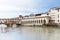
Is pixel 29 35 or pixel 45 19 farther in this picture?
pixel 45 19

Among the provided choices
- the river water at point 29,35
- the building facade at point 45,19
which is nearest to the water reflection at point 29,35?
the river water at point 29,35

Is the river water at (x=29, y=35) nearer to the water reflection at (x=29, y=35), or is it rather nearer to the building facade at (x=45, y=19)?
the water reflection at (x=29, y=35)

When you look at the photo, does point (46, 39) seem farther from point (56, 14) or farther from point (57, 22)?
point (56, 14)

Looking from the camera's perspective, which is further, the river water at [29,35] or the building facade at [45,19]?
the building facade at [45,19]

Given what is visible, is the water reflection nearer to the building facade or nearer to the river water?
the river water

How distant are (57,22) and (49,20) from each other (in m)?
0.63

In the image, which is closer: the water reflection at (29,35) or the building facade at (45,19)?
the water reflection at (29,35)

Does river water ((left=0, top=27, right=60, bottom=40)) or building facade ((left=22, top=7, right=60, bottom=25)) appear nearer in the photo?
river water ((left=0, top=27, right=60, bottom=40))

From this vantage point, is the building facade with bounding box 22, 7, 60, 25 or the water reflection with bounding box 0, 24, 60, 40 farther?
the building facade with bounding box 22, 7, 60, 25

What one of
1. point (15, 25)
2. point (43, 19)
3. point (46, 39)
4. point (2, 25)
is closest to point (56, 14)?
point (43, 19)

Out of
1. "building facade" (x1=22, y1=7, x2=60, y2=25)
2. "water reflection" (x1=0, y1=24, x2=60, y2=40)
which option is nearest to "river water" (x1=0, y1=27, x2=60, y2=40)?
"water reflection" (x1=0, y1=24, x2=60, y2=40)

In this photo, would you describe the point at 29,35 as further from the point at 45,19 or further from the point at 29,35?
the point at 45,19

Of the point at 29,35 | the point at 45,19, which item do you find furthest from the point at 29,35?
the point at 45,19

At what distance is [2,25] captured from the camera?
5785 mm
